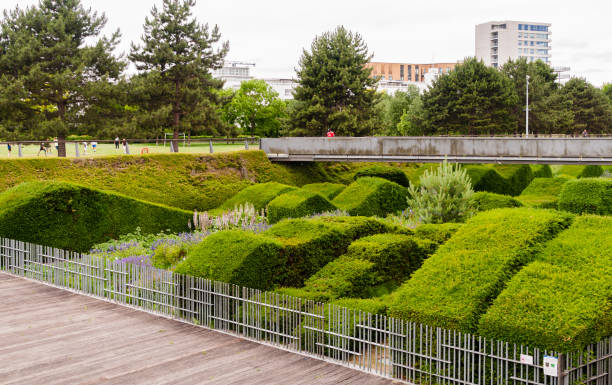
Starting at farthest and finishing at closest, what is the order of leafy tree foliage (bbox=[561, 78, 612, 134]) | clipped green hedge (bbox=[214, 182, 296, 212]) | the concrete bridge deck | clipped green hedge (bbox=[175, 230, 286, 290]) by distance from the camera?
leafy tree foliage (bbox=[561, 78, 612, 134]) → the concrete bridge deck → clipped green hedge (bbox=[214, 182, 296, 212]) → clipped green hedge (bbox=[175, 230, 286, 290])

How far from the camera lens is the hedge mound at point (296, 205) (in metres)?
30.8

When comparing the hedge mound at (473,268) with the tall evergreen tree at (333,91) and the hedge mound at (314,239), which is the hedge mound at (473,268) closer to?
the hedge mound at (314,239)

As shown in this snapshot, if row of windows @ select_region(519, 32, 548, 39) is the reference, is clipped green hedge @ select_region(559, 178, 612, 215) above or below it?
below

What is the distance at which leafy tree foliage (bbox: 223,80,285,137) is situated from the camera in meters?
86.4

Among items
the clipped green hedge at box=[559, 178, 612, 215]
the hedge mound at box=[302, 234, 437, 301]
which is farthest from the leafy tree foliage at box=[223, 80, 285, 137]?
the hedge mound at box=[302, 234, 437, 301]

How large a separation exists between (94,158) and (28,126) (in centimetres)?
1111

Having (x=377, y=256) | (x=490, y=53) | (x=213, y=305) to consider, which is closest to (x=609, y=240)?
(x=377, y=256)

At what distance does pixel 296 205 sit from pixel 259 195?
5.51 meters

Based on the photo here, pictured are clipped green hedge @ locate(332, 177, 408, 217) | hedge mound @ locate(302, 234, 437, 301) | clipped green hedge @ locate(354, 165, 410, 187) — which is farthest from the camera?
clipped green hedge @ locate(354, 165, 410, 187)

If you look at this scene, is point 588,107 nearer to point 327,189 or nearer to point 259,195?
point 327,189

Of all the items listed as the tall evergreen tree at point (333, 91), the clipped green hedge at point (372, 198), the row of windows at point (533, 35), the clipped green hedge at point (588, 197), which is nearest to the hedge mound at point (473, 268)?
the clipped green hedge at point (588, 197)

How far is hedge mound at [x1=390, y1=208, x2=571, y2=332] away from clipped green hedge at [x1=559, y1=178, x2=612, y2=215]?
50.4 feet

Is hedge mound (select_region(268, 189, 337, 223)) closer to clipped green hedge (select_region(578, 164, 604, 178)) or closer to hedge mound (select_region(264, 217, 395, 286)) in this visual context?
hedge mound (select_region(264, 217, 395, 286))

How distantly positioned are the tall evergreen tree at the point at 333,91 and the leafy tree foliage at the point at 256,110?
21.2m
